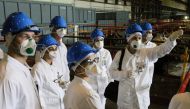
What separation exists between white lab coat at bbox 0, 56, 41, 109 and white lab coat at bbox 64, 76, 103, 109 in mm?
288

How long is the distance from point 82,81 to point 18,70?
574 mm

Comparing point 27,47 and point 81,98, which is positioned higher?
point 27,47

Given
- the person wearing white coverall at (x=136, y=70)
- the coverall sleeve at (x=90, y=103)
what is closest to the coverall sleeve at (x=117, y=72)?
the person wearing white coverall at (x=136, y=70)

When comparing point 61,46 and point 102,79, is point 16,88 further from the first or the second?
point 61,46

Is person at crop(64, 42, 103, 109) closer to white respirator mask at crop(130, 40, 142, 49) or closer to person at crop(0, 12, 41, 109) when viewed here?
person at crop(0, 12, 41, 109)

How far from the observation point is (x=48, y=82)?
3.11 metres

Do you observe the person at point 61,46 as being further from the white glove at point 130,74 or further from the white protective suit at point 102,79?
the white glove at point 130,74

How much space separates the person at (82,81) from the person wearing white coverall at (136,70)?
3.32 ft

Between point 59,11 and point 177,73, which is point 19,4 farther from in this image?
point 177,73

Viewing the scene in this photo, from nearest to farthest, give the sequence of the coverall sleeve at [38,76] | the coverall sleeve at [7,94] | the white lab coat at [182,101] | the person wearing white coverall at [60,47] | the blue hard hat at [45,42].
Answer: the white lab coat at [182,101] → the coverall sleeve at [7,94] → the coverall sleeve at [38,76] → the blue hard hat at [45,42] → the person wearing white coverall at [60,47]

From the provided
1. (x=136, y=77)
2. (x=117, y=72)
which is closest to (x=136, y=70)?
(x=136, y=77)

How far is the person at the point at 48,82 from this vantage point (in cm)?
307

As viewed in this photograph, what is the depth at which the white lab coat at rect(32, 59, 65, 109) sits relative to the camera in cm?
306

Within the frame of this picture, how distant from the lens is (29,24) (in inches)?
80.9
